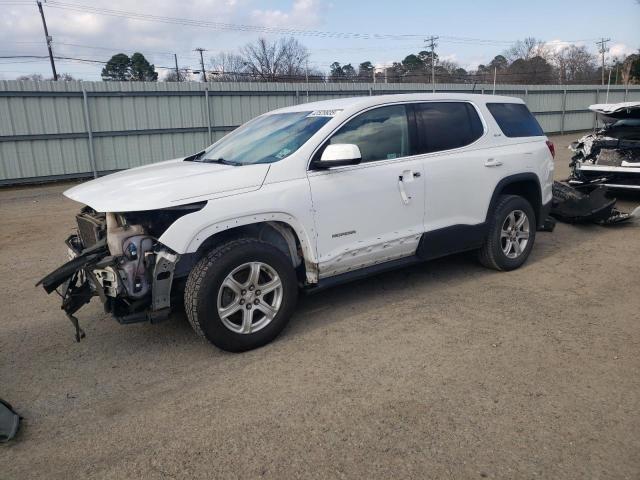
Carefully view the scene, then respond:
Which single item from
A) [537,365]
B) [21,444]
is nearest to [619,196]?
[537,365]

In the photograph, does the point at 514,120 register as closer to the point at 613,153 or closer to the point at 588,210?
the point at 588,210

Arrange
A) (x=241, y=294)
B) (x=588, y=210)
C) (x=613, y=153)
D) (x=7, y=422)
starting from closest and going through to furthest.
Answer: (x=7, y=422)
(x=241, y=294)
(x=588, y=210)
(x=613, y=153)

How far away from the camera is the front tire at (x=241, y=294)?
143 inches

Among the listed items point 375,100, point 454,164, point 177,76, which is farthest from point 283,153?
point 177,76

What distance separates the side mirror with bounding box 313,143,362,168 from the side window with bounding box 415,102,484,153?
1077mm

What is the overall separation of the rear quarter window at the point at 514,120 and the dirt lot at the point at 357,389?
1.63 meters

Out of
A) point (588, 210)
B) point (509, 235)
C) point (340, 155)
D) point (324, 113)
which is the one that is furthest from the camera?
point (588, 210)

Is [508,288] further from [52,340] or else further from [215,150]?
[52,340]

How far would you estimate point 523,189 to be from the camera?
5.89m

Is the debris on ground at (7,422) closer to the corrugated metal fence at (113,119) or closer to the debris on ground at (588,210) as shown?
the debris on ground at (588,210)

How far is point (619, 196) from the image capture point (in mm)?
9891

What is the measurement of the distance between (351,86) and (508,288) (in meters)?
14.5

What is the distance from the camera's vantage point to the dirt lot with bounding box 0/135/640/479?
2.69m

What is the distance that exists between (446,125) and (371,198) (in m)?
1.31
